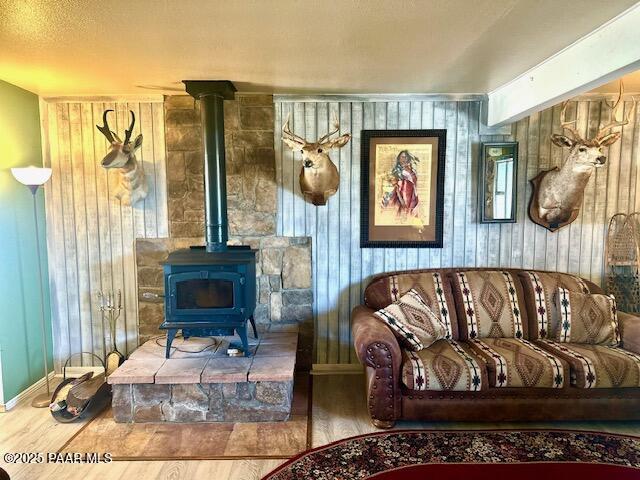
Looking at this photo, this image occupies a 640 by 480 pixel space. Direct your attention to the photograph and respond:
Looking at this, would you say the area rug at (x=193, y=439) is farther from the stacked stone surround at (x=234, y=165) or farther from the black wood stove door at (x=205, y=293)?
the stacked stone surround at (x=234, y=165)

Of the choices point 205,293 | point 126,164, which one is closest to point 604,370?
point 205,293

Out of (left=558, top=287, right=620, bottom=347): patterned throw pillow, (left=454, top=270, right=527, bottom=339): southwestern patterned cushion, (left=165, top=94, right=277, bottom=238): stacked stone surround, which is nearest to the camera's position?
(left=558, top=287, right=620, bottom=347): patterned throw pillow

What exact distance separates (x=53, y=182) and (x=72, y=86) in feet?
2.80

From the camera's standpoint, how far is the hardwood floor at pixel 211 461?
2.18 metres

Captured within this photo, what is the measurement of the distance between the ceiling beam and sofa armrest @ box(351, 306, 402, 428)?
188 cm

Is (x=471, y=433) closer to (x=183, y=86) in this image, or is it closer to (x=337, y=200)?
(x=337, y=200)

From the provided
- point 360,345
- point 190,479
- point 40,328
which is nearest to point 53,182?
point 40,328

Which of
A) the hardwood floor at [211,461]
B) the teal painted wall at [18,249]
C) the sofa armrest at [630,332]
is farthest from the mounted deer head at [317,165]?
the sofa armrest at [630,332]

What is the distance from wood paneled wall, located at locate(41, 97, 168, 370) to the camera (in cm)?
333

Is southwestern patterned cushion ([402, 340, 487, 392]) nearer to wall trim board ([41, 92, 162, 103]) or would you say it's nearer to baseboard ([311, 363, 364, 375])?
baseboard ([311, 363, 364, 375])

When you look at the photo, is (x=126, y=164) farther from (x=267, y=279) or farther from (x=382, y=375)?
(x=382, y=375)

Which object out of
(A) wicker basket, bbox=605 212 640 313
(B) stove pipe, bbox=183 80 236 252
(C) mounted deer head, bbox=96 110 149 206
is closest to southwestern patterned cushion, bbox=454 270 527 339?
(A) wicker basket, bbox=605 212 640 313

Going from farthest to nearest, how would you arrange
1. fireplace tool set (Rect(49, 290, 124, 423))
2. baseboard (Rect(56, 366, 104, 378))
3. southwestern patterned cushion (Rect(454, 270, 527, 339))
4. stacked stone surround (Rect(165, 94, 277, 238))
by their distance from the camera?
1. baseboard (Rect(56, 366, 104, 378))
2. stacked stone surround (Rect(165, 94, 277, 238))
3. southwestern patterned cushion (Rect(454, 270, 527, 339))
4. fireplace tool set (Rect(49, 290, 124, 423))

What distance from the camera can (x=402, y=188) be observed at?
11.1 feet
